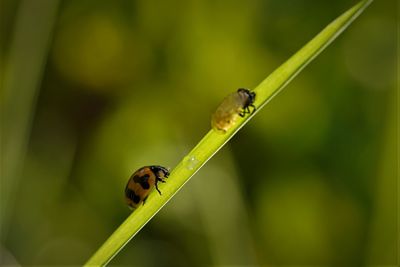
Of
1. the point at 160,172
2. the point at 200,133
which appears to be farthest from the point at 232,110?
the point at 200,133

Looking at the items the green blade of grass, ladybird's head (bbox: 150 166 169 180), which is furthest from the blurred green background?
the green blade of grass

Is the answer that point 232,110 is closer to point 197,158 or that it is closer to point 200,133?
point 197,158

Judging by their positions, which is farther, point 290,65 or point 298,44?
point 298,44

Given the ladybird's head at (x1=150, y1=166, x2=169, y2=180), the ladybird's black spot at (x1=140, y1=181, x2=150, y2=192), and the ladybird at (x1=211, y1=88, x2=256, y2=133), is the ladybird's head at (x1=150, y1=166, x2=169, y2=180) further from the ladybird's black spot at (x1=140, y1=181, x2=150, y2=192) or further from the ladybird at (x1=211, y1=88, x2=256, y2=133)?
the ladybird at (x1=211, y1=88, x2=256, y2=133)

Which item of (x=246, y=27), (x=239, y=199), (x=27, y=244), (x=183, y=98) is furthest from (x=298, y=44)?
(x=27, y=244)

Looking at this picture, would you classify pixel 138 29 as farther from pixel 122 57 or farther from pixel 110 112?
pixel 110 112

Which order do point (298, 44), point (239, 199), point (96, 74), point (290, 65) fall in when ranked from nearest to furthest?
point (290, 65) < point (239, 199) < point (298, 44) < point (96, 74)
